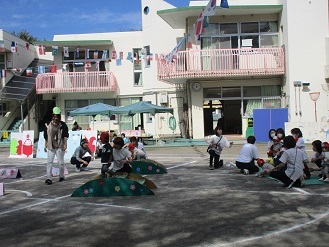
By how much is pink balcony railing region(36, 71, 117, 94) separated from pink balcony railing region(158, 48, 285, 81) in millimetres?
5849

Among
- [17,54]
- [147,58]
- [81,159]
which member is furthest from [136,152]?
[17,54]

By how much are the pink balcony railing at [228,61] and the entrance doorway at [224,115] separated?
2685 mm

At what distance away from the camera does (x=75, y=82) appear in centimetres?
2791

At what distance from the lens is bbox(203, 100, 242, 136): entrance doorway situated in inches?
1010

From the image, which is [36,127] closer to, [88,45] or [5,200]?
[88,45]

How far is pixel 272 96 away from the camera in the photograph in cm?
2450

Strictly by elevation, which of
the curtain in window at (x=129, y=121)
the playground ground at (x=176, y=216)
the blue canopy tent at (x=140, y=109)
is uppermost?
the blue canopy tent at (x=140, y=109)

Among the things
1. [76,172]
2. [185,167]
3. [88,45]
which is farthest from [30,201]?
[88,45]

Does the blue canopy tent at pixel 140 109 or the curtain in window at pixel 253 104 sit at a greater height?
the curtain in window at pixel 253 104

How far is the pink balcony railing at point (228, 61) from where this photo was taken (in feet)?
76.0

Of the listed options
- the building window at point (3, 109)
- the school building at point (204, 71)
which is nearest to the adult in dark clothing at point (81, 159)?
the school building at point (204, 71)

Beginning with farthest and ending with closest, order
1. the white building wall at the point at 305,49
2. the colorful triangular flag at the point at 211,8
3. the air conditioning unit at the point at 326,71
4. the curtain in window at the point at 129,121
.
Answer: the curtain in window at the point at 129,121, the white building wall at the point at 305,49, the air conditioning unit at the point at 326,71, the colorful triangular flag at the point at 211,8

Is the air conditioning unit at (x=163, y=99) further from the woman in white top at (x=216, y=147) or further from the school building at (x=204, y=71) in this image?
the woman in white top at (x=216, y=147)

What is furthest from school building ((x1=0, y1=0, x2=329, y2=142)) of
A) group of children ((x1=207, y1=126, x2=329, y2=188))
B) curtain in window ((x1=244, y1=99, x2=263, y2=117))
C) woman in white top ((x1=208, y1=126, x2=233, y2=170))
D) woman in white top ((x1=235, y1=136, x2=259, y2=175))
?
woman in white top ((x1=235, y1=136, x2=259, y2=175))
